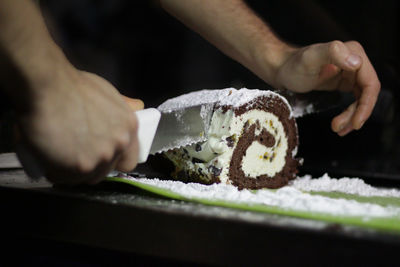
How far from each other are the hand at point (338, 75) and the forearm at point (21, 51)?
127 centimetres

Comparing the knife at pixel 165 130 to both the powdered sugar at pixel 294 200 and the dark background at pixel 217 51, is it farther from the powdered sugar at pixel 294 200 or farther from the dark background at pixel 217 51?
the dark background at pixel 217 51

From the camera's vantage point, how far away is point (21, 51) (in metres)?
1.04

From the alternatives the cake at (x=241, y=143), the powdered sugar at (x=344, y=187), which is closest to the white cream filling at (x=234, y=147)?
the cake at (x=241, y=143)

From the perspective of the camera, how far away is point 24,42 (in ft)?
3.44

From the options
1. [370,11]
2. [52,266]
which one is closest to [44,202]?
[52,266]

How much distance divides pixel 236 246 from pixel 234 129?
86 cm

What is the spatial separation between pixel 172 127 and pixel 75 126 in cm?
62

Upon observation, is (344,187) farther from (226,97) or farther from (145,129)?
(145,129)

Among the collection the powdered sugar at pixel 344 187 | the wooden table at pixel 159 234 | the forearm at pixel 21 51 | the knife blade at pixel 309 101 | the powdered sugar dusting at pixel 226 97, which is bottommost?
the wooden table at pixel 159 234

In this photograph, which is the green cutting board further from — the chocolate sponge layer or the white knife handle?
the chocolate sponge layer

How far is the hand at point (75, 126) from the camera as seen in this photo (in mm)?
1038

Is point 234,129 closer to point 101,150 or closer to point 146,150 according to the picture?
point 146,150

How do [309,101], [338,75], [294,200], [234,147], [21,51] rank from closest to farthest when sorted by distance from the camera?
1. [21,51]
2. [294,200]
3. [234,147]
4. [338,75]
5. [309,101]

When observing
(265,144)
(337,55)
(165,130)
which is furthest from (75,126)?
(337,55)
